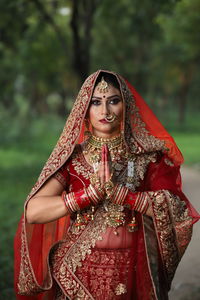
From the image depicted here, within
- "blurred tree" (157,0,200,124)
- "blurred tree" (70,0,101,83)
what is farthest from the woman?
"blurred tree" (70,0,101,83)

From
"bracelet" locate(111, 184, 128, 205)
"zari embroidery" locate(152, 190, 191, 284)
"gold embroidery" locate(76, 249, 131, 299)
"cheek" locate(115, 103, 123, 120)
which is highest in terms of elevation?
"cheek" locate(115, 103, 123, 120)

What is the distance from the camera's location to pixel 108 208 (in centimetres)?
280

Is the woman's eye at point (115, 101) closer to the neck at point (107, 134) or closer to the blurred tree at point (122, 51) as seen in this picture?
the neck at point (107, 134)

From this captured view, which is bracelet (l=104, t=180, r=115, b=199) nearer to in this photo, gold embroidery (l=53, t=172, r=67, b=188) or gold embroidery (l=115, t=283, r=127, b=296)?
gold embroidery (l=53, t=172, r=67, b=188)

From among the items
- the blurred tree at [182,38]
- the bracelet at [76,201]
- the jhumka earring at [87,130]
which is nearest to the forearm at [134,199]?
the bracelet at [76,201]

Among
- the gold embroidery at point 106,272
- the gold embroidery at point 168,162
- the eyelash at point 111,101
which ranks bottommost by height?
the gold embroidery at point 106,272

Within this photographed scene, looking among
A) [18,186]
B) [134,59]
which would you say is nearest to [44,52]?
[134,59]

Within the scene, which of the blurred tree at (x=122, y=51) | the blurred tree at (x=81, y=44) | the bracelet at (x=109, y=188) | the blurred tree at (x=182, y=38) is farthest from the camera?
the blurred tree at (x=122, y=51)

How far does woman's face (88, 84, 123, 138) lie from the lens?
9.28ft

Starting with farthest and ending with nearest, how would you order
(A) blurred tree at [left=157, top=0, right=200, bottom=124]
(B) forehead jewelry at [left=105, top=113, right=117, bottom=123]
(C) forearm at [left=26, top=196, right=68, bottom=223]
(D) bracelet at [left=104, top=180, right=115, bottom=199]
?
(A) blurred tree at [left=157, top=0, right=200, bottom=124] < (B) forehead jewelry at [left=105, top=113, right=117, bottom=123] < (C) forearm at [left=26, top=196, right=68, bottom=223] < (D) bracelet at [left=104, top=180, right=115, bottom=199]

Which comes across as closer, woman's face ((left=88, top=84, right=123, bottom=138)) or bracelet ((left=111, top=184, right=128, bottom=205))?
bracelet ((left=111, top=184, right=128, bottom=205))

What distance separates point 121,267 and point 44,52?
24051 millimetres

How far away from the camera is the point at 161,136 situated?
3047mm

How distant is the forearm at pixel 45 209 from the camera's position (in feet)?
8.84
